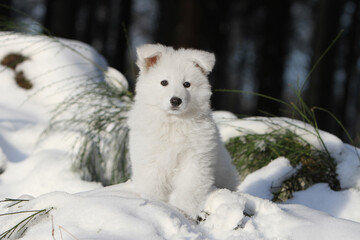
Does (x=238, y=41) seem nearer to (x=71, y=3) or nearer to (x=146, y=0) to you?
(x=146, y=0)

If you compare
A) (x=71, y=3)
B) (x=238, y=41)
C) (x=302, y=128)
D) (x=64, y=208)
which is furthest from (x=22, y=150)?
(x=238, y=41)

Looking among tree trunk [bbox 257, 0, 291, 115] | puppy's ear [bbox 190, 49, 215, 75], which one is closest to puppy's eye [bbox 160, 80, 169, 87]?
puppy's ear [bbox 190, 49, 215, 75]

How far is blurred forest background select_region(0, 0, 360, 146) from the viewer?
7691mm

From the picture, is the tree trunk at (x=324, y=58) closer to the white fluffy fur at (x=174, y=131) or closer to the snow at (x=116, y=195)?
the snow at (x=116, y=195)

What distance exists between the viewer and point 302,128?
14.1 feet

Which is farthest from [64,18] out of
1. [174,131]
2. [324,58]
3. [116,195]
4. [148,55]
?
[116,195]

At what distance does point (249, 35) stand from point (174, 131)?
16.1m

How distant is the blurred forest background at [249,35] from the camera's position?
769 centimetres

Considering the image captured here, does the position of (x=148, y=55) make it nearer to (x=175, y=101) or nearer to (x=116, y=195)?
(x=175, y=101)

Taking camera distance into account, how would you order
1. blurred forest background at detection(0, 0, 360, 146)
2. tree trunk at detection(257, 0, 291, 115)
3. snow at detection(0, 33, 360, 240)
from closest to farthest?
snow at detection(0, 33, 360, 240) < blurred forest background at detection(0, 0, 360, 146) < tree trunk at detection(257, 0, 291, 115)

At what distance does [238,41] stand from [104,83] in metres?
15.3

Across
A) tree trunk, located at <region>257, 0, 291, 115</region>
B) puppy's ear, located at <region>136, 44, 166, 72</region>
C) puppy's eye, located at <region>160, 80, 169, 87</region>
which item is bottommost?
tree trunk, located at <region>257, 0, 291, 115</region>

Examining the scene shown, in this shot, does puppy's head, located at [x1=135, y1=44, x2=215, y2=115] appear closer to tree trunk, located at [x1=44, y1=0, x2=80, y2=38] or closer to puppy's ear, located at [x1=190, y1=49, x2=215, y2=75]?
puppy's ear, located at [x1=190, y1=49, x2=215, y2=75]

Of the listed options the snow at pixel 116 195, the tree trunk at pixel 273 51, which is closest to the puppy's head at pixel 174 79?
the snow at pixel 116 195
